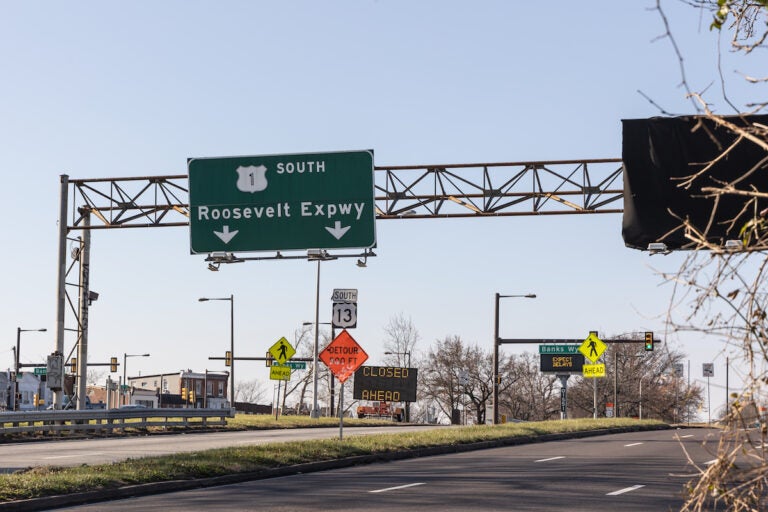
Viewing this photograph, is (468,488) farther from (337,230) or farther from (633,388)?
(633,388)

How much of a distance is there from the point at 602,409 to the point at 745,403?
10699 cm

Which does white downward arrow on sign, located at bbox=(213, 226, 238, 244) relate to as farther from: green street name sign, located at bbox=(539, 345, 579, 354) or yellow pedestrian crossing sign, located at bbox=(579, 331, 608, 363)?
green street name sign, located at bbox=(539, 345, 579, 354)

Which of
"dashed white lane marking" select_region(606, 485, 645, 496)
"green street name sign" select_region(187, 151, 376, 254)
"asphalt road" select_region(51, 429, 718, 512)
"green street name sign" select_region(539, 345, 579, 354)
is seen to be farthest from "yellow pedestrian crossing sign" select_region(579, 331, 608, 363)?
"dashed white lane marking" select_region(606, 485, 645, 496)

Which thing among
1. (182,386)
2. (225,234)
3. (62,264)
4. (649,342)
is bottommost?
(182,386)

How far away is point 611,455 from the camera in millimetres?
25234

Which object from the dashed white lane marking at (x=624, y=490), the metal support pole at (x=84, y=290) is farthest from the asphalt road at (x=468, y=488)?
the metal support pole at (x=84, y=290)

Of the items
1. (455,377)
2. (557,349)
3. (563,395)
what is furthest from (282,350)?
(455,377)

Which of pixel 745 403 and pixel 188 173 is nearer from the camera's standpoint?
pixel 745 403

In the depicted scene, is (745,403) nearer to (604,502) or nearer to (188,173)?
(604,502)

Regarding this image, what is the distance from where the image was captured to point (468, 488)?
55.3 feet

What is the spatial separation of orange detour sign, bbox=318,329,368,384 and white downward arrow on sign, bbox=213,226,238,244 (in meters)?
4.82

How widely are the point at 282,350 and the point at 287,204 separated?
15717 mm

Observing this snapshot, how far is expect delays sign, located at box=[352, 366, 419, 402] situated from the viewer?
61.7 m

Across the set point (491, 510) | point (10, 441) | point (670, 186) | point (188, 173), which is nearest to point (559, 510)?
point (491, 510)
